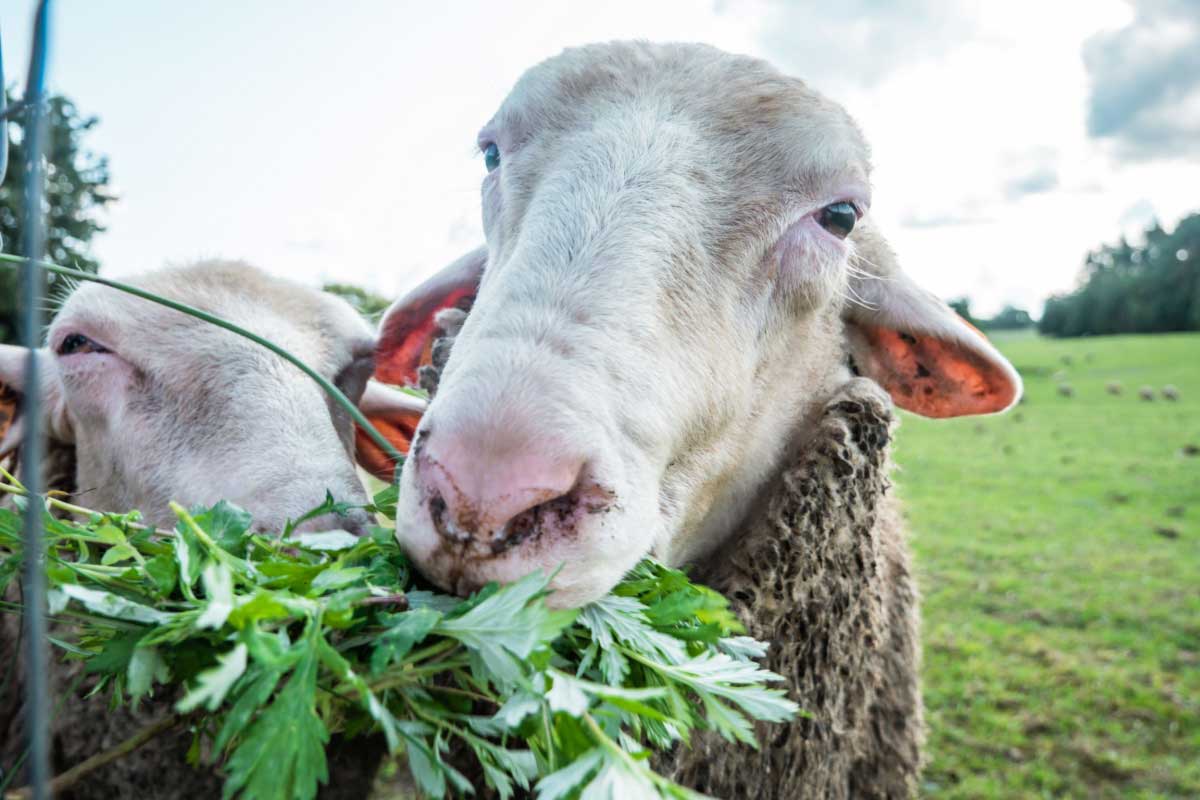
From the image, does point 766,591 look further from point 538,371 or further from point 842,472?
point 538,371

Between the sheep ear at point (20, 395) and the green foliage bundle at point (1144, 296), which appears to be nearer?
the sheep ear at point (20, 395)

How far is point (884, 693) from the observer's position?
2902 mm

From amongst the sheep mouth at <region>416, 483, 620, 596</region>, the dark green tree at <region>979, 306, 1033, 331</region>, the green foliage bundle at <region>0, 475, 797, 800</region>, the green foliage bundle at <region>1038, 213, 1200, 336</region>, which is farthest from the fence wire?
the dark green tree at <region>979, 306, 1033, 331</region>

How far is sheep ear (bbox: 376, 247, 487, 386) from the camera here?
3.02 m

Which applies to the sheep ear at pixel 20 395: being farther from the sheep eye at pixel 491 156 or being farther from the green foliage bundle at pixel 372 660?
the green foliage bundle at pixel 372 660

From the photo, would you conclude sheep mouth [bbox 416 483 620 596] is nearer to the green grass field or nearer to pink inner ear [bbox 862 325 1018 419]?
pink inner ear [bbox 862 325 1018 419]

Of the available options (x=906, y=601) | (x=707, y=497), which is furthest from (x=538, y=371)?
(x=906, y=601)

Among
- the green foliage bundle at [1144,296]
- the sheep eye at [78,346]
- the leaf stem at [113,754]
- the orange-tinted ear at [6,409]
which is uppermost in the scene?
the green foliage bundle at [1144,296]

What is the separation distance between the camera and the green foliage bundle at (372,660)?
37.4 inches

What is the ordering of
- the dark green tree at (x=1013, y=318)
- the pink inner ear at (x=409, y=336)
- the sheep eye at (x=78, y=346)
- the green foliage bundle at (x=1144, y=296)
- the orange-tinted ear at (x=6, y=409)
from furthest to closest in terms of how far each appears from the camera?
the dark green tree at (x=1013, y=318)
the green foliage bundle at (x=1144, y=296)
the pink inner ear at (x=409, y=336)
the orange-tinted ear at (x=6, y=409)
the sheep eye at (x=78, y=346)

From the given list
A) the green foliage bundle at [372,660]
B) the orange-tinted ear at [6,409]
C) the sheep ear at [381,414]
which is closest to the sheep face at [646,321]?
the green foliage bundle at [372,660]

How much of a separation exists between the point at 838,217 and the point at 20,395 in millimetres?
2902

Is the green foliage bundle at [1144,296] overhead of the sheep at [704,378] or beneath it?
overhead

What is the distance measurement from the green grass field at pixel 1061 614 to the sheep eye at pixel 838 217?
2616mm
